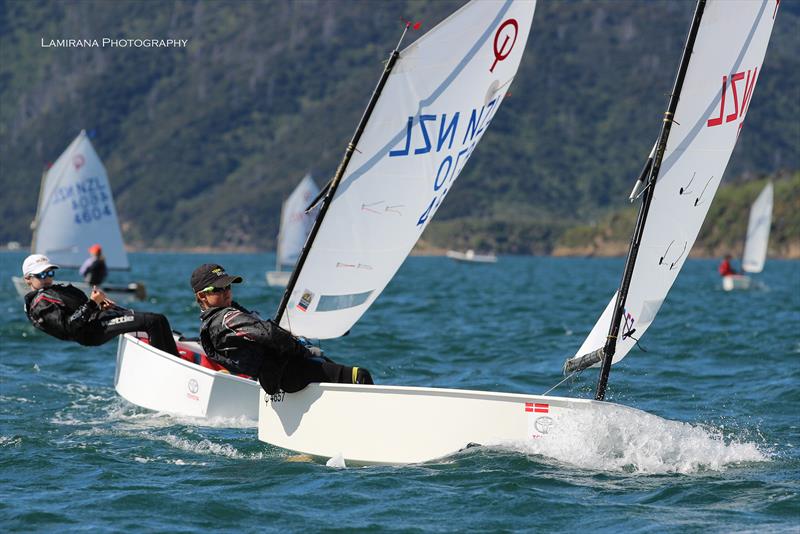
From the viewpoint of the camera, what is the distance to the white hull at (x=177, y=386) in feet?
34.3

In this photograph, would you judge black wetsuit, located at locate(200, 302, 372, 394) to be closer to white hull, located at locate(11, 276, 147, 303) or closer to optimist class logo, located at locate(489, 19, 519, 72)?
optimist class logo, located at locate(489, 19, 519, 72)

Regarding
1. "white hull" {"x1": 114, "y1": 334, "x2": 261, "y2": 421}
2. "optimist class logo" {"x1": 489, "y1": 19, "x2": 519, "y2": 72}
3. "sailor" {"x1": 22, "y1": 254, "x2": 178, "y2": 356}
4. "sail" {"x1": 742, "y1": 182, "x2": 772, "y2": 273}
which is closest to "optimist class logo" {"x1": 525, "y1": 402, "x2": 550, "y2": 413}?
"white hull" {"x1": 114, "y1": 334, "x2": 261, "y2": 421}

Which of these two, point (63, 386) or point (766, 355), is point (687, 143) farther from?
point (766, 355)

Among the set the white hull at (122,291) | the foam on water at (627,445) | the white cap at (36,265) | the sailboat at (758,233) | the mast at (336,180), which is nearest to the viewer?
the foam on water at (627,445)

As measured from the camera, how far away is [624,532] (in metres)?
6.63

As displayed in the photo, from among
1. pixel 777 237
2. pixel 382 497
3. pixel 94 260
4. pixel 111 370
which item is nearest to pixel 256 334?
pixel 382 497

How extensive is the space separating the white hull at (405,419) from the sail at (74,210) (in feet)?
73.2

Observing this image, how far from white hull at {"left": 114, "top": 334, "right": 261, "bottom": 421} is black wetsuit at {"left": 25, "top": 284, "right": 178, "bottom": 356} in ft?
3.05

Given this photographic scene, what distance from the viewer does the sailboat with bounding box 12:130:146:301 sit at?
3022 centimetres

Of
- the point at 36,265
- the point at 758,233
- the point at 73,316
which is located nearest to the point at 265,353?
the point at 73,316

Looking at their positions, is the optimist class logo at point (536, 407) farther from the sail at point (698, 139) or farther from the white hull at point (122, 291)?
the white hull at point (122, 291)

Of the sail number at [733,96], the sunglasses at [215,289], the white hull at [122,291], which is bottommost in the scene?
the sunglasses at [215,289]

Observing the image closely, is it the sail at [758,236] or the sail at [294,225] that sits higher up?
the sail at [758,236]

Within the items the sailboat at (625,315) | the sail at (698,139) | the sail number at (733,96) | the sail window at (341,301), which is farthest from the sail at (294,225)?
the sail number at (733,96)
